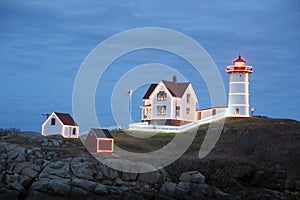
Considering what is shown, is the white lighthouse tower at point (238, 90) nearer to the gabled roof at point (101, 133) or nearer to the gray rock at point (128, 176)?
the gabled roof at point (101, 133)

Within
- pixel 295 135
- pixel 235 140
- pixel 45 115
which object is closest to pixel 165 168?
pixel 235 140

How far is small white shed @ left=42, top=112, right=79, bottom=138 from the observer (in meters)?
62.4

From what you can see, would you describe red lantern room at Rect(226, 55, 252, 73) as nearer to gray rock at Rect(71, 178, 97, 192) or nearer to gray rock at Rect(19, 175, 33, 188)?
gray rock at Rect(71, 178, 97, 192)

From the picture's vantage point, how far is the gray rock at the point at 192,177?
42.7 meters

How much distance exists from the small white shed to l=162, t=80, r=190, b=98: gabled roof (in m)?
15.0

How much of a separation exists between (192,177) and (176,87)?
31.8m

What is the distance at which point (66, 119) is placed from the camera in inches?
2494

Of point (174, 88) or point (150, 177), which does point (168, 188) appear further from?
point (174, 88)

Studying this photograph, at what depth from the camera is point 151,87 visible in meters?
75.2

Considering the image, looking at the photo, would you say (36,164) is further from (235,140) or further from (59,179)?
(235,140)

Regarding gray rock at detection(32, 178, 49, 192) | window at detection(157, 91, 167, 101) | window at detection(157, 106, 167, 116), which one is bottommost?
gray rock at detection(32, 178, 49, 192)

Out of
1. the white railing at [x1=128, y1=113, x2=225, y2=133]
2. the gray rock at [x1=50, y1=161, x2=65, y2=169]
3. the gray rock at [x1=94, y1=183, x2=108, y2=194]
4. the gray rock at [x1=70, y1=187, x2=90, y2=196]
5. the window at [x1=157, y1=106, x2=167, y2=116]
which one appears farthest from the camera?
the window at [x1=157, y1=106, x2=167, y2=116]

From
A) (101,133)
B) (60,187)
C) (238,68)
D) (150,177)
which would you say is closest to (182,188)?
(150,177)

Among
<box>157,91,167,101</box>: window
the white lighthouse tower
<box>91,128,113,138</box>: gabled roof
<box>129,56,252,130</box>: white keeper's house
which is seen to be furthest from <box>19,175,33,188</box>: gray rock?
the white lighthouse tower
